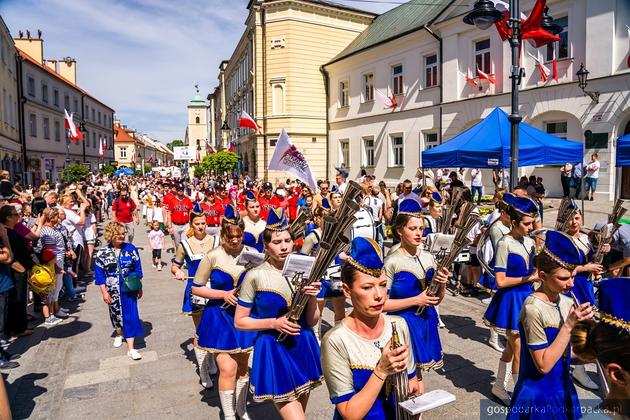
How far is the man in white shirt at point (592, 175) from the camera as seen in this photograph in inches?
635

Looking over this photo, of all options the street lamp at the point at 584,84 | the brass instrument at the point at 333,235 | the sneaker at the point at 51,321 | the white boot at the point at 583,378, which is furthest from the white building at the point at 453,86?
the sneaker at the point at 51,321

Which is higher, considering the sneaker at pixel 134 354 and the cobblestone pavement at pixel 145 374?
the sneaker at pixel 134 354

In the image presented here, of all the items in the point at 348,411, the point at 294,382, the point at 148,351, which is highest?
the point at 348,411

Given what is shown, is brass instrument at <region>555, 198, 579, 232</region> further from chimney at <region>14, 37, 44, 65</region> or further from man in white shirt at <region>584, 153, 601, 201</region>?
chimney at <region>14, 37, 44, 65</region>

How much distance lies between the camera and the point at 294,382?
10.3ft

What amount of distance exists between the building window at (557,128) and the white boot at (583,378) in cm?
1549

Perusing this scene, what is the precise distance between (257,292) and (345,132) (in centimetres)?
2863

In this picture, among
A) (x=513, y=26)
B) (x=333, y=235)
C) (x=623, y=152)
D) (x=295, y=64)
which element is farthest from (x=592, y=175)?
(x=295, y=64)

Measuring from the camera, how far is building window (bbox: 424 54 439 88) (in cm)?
2388

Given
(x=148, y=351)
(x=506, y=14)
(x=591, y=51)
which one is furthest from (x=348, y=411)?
(x=591, y=51)

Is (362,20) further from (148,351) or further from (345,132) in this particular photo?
(148,351)

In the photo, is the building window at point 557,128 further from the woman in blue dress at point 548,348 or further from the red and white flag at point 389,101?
the woman in blue dress at point 548,348

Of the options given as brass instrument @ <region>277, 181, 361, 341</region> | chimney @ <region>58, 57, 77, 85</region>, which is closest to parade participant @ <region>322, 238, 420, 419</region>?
brass instrument @ <region>277, 181, 361, 341</region>

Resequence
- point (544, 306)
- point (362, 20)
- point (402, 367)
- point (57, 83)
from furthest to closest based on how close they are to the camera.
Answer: point (57, 83) → point (362, 20) → point (544, 306) → point (402, 367)
